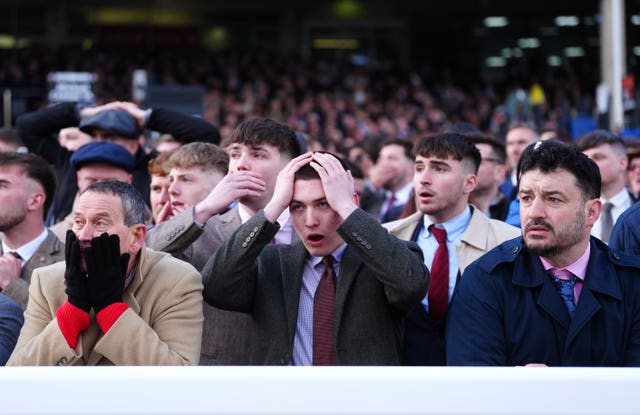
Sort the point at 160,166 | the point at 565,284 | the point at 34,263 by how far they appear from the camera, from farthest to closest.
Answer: the point at 160,166 → the point at 34,263 → the point at 565,284

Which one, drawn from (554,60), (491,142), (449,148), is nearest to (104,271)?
(449,148)

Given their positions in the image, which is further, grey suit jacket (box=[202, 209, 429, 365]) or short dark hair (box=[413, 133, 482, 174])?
short dark hair (box=[413, 133, 482, 174])

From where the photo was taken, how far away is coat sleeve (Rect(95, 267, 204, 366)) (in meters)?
3.35

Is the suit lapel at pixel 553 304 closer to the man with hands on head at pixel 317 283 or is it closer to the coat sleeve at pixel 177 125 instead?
the man with hands on head at pixel 317 283

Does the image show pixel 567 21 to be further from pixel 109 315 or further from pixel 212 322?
pixel 109 315

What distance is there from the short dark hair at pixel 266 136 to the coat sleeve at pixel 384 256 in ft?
3.96

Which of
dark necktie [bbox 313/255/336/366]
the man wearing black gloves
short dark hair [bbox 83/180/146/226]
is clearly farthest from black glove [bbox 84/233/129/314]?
dark necktie [bbox 313/255/336/366]

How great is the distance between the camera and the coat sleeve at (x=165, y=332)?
3.35 metres

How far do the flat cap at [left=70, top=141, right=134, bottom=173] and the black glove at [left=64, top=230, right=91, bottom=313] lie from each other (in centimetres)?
237

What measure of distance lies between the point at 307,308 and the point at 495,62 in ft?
115

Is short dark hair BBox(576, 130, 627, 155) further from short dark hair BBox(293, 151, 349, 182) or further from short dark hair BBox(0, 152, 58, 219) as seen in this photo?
short dark hair BBox(0, 152, 58, 219)

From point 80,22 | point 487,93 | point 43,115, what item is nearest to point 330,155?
point 43,115

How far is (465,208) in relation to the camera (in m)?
4.82

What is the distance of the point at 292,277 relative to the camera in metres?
3.80
